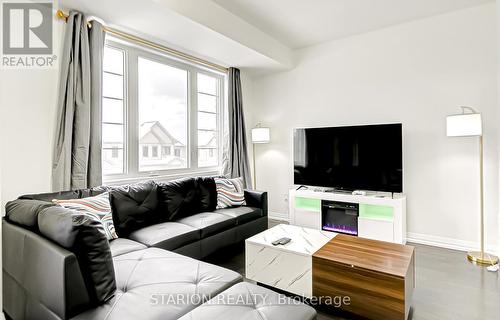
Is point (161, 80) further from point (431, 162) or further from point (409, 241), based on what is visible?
point (409, 241)

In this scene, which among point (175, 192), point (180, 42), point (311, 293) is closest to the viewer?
point (311, 293)

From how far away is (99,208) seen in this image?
86.3 inches

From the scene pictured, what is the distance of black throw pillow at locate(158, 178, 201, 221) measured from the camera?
289cm

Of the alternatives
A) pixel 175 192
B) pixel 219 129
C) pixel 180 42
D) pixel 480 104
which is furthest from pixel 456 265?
pixel 180 42

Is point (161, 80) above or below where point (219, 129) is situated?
above

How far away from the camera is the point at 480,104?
3096 millimetres

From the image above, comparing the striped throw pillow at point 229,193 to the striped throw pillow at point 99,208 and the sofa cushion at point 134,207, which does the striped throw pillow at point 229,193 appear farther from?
the striped throw pillow at point 99,208

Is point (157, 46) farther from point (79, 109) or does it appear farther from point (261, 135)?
point (261, 135)

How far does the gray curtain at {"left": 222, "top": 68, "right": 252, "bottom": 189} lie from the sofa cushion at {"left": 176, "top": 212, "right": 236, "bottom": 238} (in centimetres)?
137

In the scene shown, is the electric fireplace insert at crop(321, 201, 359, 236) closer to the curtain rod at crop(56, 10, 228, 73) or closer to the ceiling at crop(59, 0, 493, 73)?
the ceiling at crop(59, 0, 493, 73)

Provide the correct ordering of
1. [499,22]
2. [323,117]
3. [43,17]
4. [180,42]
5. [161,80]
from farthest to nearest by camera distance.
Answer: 1. [323,117]
2. [161,80]
3. [180,42]
4. [499,22]
5. [43,17]

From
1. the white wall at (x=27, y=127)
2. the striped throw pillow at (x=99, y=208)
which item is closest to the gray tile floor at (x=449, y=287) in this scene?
the striped throw pillow at (x=99, y=208)

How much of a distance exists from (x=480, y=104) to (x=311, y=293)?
286 centimetres

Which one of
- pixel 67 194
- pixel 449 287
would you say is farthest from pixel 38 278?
pixel 449 287
